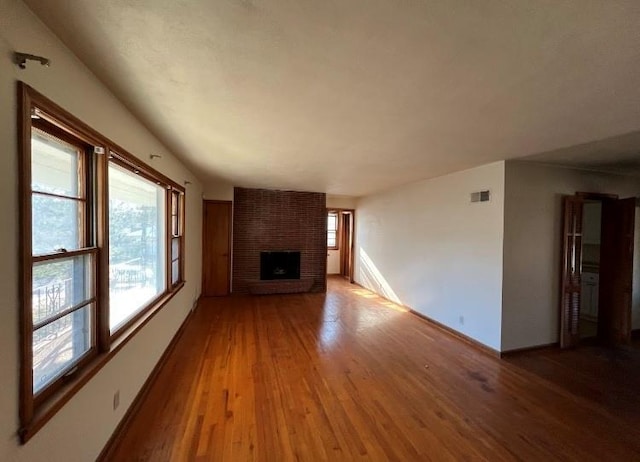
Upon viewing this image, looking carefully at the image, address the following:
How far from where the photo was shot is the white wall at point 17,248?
3.31ft

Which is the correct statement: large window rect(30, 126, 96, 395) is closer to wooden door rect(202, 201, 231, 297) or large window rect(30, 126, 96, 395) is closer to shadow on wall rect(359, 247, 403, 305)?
wooden door rect(202, 201, 231, 297)

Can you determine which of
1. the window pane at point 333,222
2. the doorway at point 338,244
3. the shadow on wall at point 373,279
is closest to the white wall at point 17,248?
the shadow on wall at point 373,279

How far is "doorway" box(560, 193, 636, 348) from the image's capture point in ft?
11.4

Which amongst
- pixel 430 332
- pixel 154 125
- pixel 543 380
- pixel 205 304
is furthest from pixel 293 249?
pixel 543 380

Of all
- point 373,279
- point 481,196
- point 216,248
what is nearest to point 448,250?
point 481,196

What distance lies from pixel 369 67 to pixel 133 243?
2.46m

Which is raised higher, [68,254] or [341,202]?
[341,202]

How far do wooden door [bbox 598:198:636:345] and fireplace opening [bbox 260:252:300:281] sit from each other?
5.34m

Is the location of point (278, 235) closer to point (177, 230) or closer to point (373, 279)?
point (373, 279)

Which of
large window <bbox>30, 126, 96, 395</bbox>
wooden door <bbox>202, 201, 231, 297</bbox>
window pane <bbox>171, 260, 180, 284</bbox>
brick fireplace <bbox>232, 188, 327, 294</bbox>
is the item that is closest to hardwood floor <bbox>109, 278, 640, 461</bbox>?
window pane <bbox>171, 260, 180, 284</bbox>

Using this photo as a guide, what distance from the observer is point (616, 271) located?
3.86 meters

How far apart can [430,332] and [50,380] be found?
4141 millimetres

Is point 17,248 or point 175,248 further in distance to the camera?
point 175,248

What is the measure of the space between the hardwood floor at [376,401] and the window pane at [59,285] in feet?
3.67
